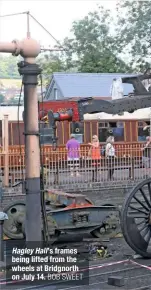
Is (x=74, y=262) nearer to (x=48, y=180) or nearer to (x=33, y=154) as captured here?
(x=33, y=154)

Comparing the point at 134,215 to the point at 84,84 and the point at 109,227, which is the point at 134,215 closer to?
the point at 109,227

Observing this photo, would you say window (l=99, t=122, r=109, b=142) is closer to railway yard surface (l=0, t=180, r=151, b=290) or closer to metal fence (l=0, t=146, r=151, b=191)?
metal fence (l=0, t=146, r=151, b=191)

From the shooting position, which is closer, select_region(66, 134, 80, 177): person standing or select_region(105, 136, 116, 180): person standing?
select_region(66, 134, 80, 177): person standing

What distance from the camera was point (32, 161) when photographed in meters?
6.91

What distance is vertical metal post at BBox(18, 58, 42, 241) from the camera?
6.86m

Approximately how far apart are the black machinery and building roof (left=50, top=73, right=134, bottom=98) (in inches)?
787

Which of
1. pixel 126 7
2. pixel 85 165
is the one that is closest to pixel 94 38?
pixel 126 7

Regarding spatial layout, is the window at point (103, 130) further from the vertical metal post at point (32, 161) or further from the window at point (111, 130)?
the vertical metal post at point (32, 161)

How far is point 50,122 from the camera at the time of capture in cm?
712

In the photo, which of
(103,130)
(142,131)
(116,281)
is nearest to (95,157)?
(103,130)

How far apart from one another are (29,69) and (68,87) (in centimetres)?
2456

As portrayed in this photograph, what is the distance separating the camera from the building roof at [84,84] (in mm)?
29800

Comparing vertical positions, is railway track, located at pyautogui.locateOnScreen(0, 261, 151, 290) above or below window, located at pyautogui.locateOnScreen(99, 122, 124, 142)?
below

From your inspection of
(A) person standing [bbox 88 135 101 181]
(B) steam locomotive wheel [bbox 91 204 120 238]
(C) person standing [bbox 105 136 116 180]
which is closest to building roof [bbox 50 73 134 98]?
(C) person standing [bbox 105 136 116 180]
